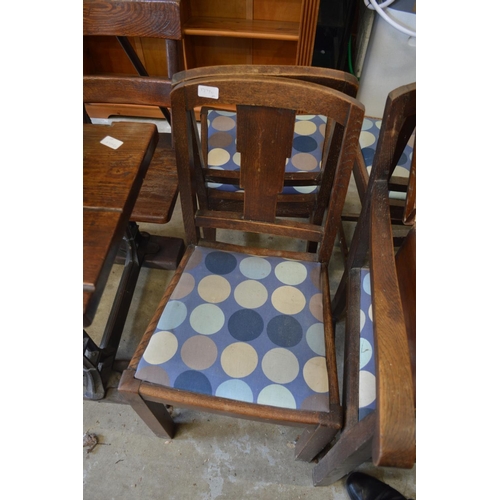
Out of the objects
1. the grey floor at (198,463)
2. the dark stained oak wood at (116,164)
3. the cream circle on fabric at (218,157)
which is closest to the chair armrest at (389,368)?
the dark stained oak wood at (116,164)

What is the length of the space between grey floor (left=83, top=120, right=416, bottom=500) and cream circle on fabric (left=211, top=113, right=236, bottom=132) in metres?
1.00

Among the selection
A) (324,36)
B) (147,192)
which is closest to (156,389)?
(147,192)

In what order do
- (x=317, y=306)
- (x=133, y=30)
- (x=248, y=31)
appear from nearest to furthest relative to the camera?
1. (x=317, y=306)
2. (x=133, y=30)
3. (x=248, y=31)

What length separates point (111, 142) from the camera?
0.81 meters

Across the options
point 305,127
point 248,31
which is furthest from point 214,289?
point 248,31

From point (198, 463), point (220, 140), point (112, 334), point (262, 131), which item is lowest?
point (198, 463)

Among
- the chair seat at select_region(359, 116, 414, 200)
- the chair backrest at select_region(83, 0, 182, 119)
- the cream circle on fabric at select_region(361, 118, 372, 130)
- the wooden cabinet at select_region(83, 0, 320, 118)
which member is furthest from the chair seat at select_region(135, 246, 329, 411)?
the wooden cabinet at select_region(83, 0, 320, 118)

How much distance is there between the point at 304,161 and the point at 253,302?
55 cm

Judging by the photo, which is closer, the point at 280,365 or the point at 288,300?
the point at 280,365

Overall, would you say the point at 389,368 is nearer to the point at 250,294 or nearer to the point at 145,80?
the point at 250,294

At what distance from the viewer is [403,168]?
3.93ft

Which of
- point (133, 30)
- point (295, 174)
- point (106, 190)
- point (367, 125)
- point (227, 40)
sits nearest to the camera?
point (106, 190)

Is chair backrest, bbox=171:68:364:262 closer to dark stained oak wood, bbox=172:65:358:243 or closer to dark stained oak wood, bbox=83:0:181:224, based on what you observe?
dark stained oak wood, bbox=172:65:358:243

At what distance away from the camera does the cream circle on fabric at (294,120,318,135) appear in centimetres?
128
